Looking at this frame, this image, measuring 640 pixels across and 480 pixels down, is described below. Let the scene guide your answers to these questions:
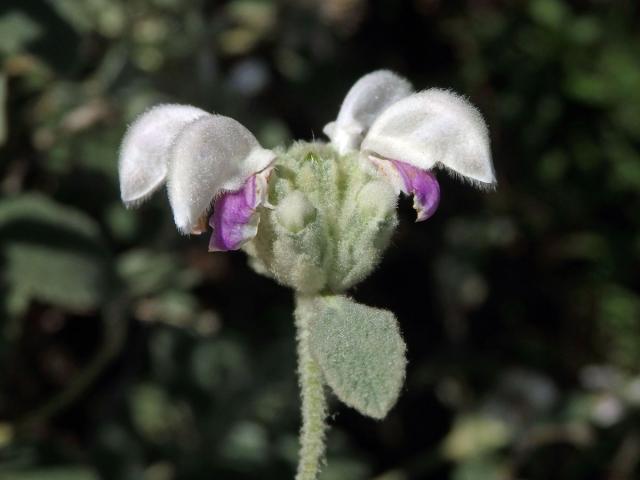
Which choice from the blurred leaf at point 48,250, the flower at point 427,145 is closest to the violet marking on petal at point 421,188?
the flower at point 427,145

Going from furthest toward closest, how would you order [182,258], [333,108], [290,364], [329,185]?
[333,108] < [182,258] < [290,364] < [329,185]

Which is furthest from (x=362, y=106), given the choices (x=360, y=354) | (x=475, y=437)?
(x=475, y=437)

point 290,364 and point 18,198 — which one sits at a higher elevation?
point 18,198

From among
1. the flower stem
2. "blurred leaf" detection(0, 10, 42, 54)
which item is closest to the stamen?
the flower stem

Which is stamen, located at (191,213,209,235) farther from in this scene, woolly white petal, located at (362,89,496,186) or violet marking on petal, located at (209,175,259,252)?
woolly white petal, located at (362,89,496,186)

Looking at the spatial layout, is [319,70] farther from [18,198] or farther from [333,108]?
[18,198]

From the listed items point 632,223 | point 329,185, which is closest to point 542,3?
point 632,223
